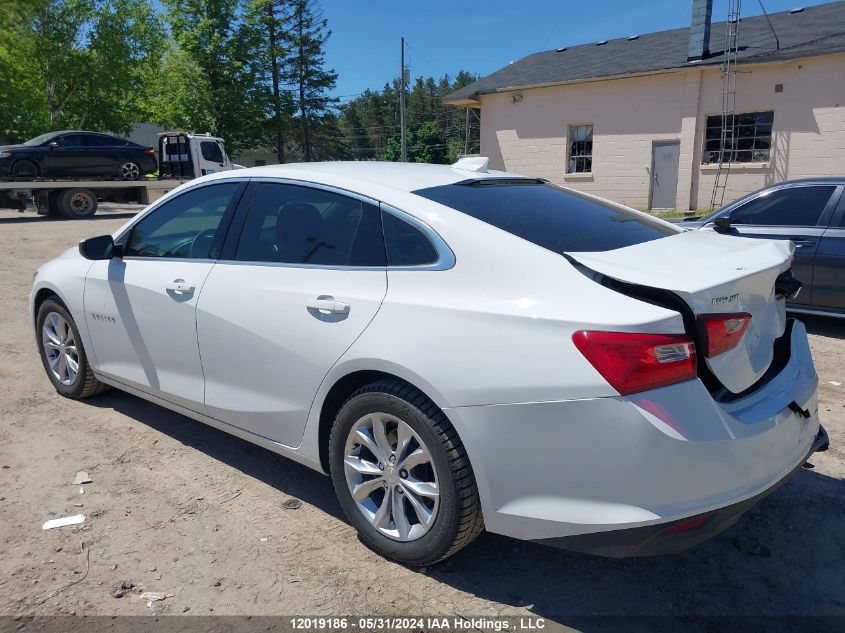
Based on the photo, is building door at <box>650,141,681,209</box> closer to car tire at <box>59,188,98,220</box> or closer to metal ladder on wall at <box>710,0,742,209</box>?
metal ladder on wall at <box>710,0,742,209</box>

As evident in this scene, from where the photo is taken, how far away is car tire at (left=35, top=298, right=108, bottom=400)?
4512 millimetres

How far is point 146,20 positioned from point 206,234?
44546 millimetres

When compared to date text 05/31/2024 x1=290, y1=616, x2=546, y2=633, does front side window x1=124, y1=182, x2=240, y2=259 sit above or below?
above

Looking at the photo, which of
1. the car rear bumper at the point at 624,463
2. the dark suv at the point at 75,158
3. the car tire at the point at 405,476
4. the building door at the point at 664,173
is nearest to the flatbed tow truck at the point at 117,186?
the dark suv at the point at 75,158

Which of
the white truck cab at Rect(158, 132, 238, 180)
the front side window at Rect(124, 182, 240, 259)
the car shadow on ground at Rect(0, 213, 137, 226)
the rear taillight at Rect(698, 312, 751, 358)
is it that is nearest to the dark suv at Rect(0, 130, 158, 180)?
the car shadow on ground at Rect(0, 213, 137, 226)

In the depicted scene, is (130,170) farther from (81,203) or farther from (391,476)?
(391,476)

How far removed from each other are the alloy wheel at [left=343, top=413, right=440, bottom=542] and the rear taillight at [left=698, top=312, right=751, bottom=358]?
107 cm

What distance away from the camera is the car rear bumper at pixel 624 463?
85.4 inches

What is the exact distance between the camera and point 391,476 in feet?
9.04

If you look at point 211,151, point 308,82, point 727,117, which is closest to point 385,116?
point 308,82

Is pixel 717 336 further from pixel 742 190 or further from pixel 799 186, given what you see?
pixel 742 190

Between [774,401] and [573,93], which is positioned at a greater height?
[573,93]

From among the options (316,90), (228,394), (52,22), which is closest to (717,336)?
(228,394)

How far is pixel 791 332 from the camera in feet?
9.77
